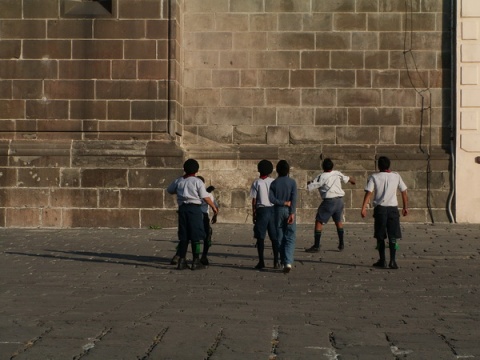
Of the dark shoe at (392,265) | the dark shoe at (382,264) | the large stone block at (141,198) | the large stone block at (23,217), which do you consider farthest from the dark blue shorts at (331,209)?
the large stone block at (23,217)

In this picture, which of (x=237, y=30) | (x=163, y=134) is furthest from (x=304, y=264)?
(x=237, y=30)

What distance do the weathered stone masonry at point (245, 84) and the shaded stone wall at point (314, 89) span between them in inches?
0.8

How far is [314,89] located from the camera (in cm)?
2150

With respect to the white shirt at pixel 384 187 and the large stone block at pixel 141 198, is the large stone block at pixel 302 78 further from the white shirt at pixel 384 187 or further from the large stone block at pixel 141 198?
the white shirt at pixel 384 187

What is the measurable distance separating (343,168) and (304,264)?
7269mm

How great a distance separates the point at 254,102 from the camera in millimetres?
21547

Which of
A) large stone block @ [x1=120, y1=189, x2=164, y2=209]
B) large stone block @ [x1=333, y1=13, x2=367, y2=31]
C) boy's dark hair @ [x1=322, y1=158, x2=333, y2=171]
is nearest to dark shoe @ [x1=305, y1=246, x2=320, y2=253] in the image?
boy's dark hair @ [x1=322, y1=158, x2=333, y2=171]

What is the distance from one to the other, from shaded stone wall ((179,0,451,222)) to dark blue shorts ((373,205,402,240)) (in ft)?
23.2

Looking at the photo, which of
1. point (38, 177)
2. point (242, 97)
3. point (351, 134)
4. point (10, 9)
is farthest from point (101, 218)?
point (351, 134)

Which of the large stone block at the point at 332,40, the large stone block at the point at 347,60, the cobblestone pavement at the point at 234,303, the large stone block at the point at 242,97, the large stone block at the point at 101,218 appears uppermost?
the large stone block at the point at 332,40

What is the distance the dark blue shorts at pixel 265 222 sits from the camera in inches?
547

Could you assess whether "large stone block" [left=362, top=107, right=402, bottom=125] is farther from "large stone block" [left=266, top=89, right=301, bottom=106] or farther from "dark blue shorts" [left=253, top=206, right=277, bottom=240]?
"dark blue shorts" [left=253, top=206, right=277, bottom=240]

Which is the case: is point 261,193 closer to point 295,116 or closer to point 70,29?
point 295,116

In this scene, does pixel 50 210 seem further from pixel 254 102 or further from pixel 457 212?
pixel 457 212
